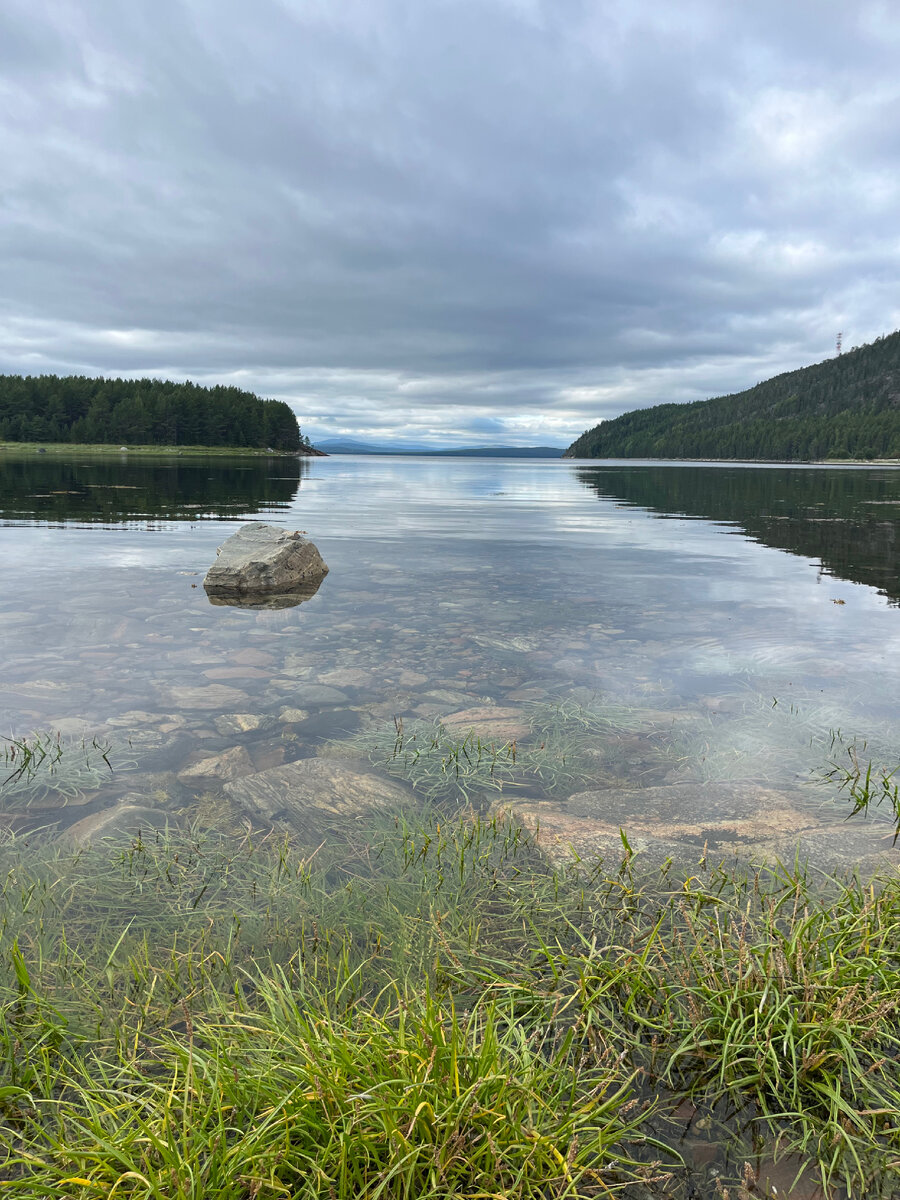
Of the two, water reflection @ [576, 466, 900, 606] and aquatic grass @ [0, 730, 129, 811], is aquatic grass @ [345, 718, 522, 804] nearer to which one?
aquatic grass @ [0, 730, 129, 811]

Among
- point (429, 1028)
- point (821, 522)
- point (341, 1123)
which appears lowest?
point (341, 1123)

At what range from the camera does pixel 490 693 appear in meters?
7.89

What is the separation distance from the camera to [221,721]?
6.80m

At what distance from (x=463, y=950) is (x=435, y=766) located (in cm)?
241

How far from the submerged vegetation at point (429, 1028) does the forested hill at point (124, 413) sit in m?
154

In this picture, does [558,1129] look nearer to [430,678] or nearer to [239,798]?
[239,798]

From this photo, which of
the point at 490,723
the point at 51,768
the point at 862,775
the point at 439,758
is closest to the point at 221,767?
the point at 51,768

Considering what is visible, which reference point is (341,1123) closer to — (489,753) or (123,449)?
(489,753)

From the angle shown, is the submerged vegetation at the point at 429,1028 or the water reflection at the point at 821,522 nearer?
the submerged vegetation at the point at 429,1028

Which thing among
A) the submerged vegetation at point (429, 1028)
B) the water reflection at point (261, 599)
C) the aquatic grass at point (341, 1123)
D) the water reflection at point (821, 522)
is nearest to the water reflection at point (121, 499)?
the water reflection at point (261, 599)

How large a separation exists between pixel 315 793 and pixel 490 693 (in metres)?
3.02

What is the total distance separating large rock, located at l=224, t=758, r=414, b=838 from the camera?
200 inches

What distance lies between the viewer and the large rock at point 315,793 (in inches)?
200

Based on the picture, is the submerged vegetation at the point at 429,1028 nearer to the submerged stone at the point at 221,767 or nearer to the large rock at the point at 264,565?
the submerged stone at the point at 221,767
